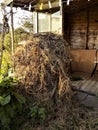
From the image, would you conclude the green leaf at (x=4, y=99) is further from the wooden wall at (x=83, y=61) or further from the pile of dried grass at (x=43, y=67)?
the wooden wall at (x=83, y=61)

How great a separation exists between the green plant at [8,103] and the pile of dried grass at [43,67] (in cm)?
27

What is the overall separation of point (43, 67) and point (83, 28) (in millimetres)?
3823

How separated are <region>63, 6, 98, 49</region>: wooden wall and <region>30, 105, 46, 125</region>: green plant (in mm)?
3976

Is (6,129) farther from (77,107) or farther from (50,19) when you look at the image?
(50,19)

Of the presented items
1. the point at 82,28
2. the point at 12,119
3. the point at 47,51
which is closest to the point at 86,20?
the point at 82,28

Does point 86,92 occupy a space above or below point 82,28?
below

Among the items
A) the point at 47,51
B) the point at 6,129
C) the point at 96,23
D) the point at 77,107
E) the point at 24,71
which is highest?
the point at 96,23

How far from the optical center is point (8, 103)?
16.2 ft

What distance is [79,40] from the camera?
8.57m

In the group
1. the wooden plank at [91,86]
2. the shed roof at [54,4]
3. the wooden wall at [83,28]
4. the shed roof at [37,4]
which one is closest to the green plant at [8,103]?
the wooden plank at [91,86]

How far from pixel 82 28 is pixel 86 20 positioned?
299 millimetres

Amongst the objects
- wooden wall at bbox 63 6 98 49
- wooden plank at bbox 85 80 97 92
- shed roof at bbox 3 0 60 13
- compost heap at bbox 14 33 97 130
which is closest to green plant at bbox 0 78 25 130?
compost heap at bbox 14 33 97 130

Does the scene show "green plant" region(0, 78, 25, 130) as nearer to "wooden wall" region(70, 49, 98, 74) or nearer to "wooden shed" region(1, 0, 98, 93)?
"wooden shed" region(1, 0, 98, 93)

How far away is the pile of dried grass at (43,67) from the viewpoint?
200 inches
